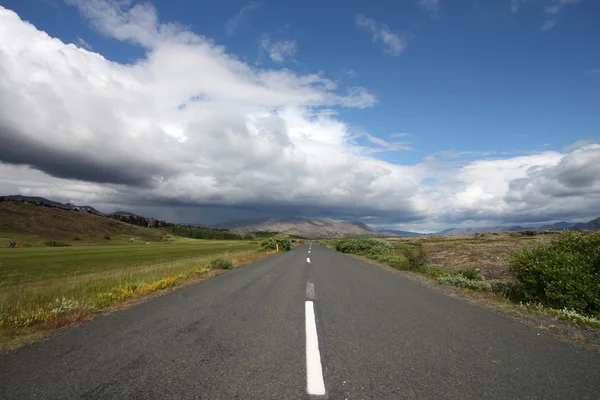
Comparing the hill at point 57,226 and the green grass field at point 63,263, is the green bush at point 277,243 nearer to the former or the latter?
the green grass field at point 63,263

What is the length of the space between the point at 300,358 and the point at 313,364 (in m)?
0.33

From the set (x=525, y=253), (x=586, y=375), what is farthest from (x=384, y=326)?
(x=525, y=253)

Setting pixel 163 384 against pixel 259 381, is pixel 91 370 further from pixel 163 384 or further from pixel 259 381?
pixel 259 381

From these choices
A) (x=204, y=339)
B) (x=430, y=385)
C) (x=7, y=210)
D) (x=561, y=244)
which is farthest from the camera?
(x=7, y=210)

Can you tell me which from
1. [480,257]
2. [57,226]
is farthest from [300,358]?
[57,226]

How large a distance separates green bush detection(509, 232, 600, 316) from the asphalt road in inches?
111

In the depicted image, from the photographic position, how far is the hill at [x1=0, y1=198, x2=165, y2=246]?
134 meters

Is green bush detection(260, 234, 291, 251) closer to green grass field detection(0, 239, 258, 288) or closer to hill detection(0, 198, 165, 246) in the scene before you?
green grass field detection(0, 239, 258, 288)

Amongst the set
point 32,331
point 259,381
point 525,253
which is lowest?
point 32,331

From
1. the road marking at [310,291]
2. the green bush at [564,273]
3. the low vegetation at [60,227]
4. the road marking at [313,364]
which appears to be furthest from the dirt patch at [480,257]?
the low vegetation at [60,227]

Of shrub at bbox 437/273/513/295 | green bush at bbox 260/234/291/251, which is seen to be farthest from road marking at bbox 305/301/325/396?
green bush at bbox 260/234/291/251

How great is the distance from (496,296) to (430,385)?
8.61 m

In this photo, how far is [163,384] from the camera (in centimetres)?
400

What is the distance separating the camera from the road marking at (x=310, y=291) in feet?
32.6
